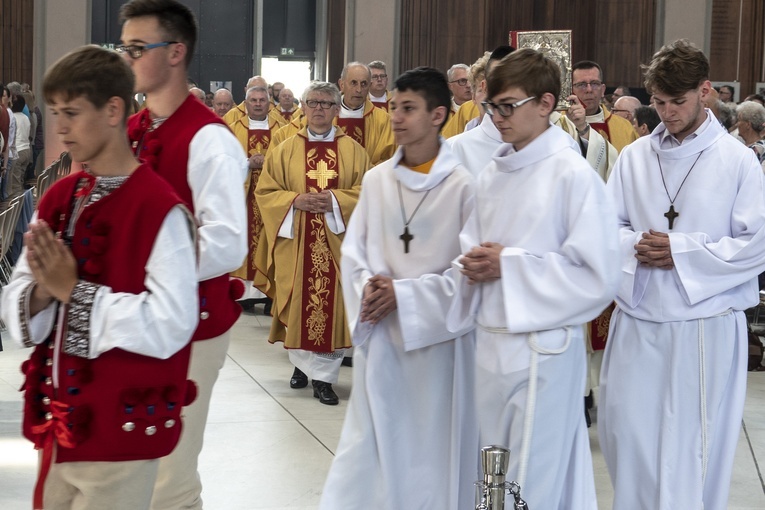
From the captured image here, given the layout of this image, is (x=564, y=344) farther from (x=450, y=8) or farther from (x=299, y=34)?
(x=299, y=34)

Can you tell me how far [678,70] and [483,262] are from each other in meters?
1.17

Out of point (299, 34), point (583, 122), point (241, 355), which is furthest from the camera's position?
point (299, 34)

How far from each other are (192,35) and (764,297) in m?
6.99

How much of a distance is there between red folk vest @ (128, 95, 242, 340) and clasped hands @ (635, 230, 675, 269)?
1.64m

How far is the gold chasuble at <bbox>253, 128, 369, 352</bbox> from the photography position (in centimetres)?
798

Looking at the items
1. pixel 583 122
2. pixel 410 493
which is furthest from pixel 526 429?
pixel 583 122

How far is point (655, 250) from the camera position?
4500 millimetres

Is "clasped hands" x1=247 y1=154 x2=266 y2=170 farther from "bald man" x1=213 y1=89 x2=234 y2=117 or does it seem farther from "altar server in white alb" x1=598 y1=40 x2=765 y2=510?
"altar server in white alb" x1=598 y1=40 x2=765 y2=510

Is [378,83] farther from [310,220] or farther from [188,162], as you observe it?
[188,162]

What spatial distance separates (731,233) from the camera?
459cm

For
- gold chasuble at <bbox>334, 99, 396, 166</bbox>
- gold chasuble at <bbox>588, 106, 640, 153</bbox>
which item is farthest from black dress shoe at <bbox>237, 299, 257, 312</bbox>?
gold chasuble at <bbox>588, 106, 640, 153</bbox>

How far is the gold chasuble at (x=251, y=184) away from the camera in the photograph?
35.4 feet

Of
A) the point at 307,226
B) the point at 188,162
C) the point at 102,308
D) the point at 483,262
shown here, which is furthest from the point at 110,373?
the point at 307,226

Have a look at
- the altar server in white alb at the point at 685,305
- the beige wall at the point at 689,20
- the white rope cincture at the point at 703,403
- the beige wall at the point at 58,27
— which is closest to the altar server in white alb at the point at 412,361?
the altar server in white alb at the point at 685,305
